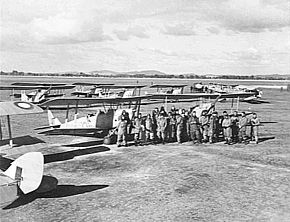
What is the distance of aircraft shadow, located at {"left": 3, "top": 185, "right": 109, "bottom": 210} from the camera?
24.6 ft

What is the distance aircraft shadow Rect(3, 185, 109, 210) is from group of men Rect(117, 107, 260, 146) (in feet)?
16.9

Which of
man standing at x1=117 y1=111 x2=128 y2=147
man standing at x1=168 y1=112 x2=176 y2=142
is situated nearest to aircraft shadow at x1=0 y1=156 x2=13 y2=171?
man standing at x1=117 y1=111 x2=128 y2=147

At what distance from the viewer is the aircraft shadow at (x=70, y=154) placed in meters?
11.6

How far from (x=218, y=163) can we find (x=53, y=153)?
5.70 metres

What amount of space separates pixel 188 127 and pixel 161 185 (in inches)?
245

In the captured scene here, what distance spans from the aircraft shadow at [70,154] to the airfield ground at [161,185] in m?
0.03

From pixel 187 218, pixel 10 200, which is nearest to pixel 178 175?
pixel 187 218

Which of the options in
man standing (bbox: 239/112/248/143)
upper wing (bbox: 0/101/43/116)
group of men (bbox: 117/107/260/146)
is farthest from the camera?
man standing (bbox: 239/112/248/143)

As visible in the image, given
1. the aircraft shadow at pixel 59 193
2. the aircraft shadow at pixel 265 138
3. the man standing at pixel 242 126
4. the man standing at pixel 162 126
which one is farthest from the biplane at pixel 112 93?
the aircraft shadow at pixel 59 193

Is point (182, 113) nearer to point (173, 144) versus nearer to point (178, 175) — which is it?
point (173, 144)

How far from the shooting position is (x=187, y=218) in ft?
22.1

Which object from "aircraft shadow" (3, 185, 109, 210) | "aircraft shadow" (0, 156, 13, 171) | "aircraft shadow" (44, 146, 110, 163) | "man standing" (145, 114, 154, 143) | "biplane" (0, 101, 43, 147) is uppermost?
"biplane" (0, 101, 43, 147)

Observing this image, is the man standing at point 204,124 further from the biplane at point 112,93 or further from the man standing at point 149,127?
the biplane at point 112,93

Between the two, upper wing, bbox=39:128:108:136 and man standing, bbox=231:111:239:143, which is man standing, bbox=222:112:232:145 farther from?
upper wing, bbox=39:128:108:136
